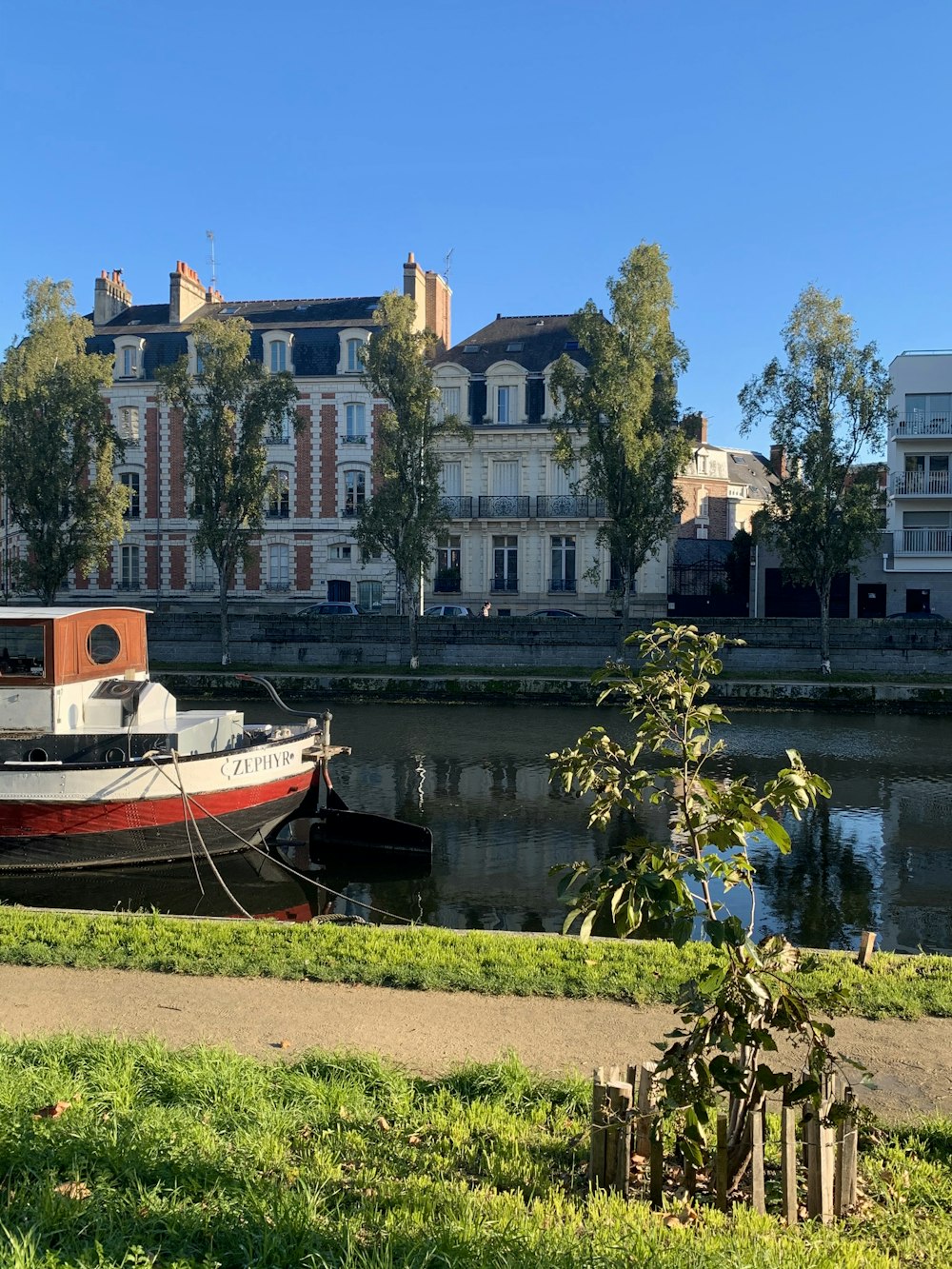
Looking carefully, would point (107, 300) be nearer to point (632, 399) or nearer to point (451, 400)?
point (451, 400)

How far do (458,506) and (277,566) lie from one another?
8.23 m

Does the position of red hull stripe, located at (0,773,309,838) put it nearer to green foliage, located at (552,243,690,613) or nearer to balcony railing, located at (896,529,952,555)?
green foliage, located at (552,243,690,613)

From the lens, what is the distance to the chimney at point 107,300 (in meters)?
50.3

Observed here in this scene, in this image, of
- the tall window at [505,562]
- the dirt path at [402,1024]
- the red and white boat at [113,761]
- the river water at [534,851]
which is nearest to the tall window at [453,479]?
the tall window at [505,562]

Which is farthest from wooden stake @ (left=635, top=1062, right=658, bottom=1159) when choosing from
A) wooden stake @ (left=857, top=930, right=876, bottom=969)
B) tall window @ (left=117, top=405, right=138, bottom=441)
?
tall window @ (left=117, top=405, right=138, bottom=441)

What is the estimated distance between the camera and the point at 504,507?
45.9m

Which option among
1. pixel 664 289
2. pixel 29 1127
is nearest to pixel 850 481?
pixel 664 289

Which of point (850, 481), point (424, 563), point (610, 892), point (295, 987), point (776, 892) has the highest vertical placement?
point (850, 481)

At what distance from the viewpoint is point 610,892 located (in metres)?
4.17

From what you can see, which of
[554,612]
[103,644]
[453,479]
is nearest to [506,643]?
[554,612]

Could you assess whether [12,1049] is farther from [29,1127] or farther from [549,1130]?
[549,1130]

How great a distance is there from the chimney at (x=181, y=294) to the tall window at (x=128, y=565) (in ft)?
34.1

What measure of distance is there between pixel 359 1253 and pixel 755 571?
42.1 metres

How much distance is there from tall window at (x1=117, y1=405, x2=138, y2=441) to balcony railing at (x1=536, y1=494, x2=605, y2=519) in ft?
59.1
